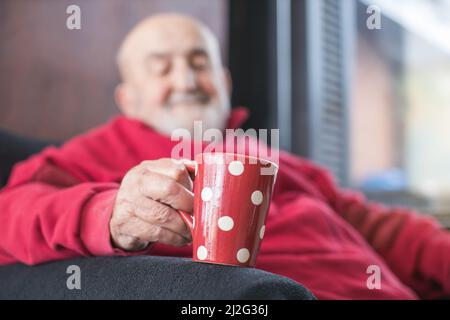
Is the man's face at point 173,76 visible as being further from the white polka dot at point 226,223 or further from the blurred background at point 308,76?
the white polka dot at point 226,223

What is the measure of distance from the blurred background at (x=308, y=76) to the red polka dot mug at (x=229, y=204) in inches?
36.9

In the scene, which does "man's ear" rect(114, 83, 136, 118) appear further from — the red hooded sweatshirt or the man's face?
the red hooded sweatshirt

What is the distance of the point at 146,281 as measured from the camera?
731mm

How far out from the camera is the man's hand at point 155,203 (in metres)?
0.74

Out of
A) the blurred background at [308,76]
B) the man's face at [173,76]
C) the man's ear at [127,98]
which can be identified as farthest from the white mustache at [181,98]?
the blurred background at [308,76]

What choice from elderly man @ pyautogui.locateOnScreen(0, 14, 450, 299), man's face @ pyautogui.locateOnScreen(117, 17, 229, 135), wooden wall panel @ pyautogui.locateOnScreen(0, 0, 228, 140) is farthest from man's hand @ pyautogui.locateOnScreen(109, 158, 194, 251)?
wooden wall panel @ pyautogui.locateOnScreen(0, 0, 228, 140)

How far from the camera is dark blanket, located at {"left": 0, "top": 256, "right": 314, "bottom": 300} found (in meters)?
0.65

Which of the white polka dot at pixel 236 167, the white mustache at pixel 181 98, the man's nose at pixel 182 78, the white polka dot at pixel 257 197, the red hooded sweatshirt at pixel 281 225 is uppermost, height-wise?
the man's nose at pixel 182 78

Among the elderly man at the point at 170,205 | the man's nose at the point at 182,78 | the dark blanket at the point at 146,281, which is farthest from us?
the man's nose at the point at 182,78

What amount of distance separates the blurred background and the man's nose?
41 cm

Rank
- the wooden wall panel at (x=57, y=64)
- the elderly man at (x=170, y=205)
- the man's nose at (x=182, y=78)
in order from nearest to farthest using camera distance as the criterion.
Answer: the elderly man at (x=170, y=205) → the man's nose at (x=182, y=78) → the wooden wall panel at (x=57, y=64)

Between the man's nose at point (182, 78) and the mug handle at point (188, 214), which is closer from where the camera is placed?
the mug handle at point (188, 214)

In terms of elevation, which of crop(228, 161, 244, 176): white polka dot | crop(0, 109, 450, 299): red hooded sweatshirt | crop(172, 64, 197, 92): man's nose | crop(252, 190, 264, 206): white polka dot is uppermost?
crop(172, 64, 197, 92): man's nose
